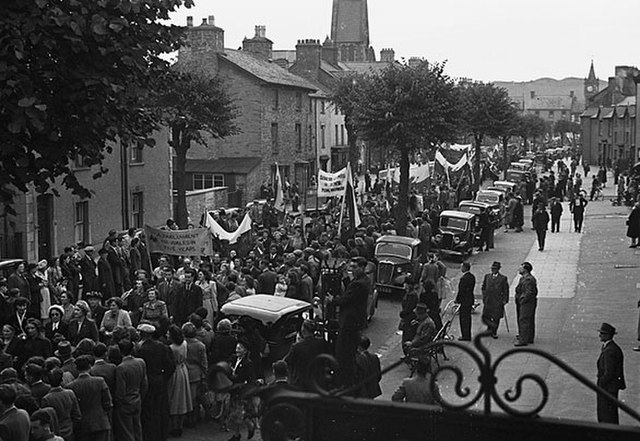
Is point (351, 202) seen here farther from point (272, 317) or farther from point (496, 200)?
point (496, 200)

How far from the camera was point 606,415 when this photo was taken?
12.1 meters

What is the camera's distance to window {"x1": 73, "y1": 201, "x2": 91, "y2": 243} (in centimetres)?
3003

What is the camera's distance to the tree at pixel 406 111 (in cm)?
3609

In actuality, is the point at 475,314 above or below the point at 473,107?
below

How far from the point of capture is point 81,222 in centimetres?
3042

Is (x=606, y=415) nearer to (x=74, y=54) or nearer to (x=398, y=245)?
(x=74, y=54)

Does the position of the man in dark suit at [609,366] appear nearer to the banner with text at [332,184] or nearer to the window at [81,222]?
the banner with text at [332,184]

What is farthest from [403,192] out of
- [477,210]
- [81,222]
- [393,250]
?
[81,222]

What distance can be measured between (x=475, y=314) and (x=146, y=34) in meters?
13.0

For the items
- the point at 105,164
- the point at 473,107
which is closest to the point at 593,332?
the point at 105,164

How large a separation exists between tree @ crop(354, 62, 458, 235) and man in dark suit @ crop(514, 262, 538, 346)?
1734 cm

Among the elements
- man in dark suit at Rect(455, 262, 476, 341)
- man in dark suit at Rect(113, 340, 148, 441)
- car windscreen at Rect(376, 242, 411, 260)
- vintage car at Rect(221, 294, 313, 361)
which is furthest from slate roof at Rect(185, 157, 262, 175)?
man in dark suit at Rect(113, 340, 148, 441)

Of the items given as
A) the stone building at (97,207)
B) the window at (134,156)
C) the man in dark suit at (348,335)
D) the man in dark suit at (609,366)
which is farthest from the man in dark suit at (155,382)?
the window at (134,156)

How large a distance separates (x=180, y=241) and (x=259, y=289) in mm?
2236
